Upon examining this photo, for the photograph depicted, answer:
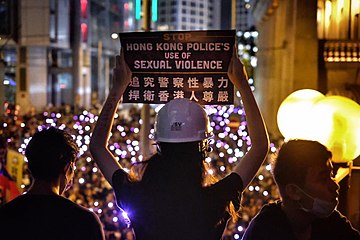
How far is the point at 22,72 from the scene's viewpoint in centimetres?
4400

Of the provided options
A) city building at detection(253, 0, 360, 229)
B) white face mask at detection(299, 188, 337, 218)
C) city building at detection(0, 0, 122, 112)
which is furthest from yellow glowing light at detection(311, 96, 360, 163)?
city building at detection(0, 0, 122, 112)

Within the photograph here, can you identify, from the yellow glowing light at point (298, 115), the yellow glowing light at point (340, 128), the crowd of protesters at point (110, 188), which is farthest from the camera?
the crowd of protesters at point (110, 188)

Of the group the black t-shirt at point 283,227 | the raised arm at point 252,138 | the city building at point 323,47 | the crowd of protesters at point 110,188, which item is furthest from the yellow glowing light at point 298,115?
the city building at point 323,47

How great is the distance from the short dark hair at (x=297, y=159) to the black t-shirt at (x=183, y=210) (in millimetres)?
242

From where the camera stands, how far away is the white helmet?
282 centimetres

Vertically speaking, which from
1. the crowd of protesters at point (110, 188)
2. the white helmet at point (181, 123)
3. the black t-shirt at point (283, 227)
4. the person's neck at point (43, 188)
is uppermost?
the white helmet at point (181, 123)

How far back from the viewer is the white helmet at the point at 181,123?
A: 111 inches

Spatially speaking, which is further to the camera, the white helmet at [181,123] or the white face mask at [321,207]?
the white helmet at [181,123]

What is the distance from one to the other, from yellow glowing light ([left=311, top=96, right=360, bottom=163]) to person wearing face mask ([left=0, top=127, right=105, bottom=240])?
96.1 inches

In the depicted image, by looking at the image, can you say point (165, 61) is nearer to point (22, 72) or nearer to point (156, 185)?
point (156, 185)

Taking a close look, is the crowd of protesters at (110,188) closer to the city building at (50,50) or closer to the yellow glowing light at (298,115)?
the yellow glowing light at (298,115)

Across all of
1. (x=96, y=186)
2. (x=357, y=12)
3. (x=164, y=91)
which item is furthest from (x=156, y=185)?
(x=357, y=12)

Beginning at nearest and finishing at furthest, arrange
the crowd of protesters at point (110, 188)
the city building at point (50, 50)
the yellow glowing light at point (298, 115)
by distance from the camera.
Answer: the yellow glowing light at point (298, 115)
the crowd of protesters at point (110, 188)
the city building at point (50, 50)

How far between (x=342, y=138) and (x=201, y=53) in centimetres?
144
